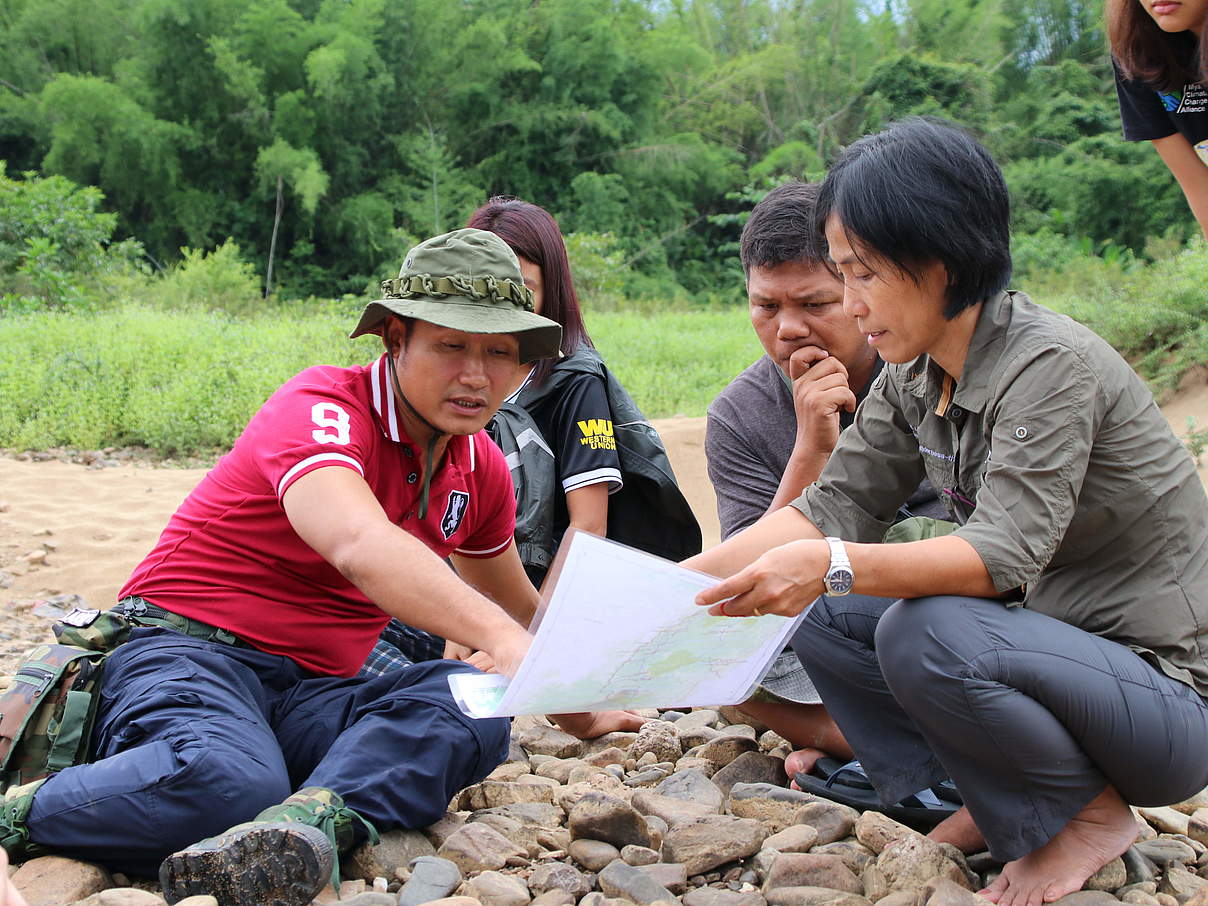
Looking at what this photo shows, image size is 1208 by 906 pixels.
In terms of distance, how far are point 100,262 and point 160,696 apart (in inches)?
535

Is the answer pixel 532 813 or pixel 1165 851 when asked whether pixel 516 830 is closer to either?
pixel 532 813

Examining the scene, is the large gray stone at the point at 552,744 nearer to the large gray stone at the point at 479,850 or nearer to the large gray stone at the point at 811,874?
the large gray stone at the point at 479,850

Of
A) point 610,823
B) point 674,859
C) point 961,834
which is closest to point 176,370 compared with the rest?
point 610,823

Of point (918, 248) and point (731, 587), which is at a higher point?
point (918, 248)

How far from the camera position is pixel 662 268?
2244 cm

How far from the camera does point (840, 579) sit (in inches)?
75.0

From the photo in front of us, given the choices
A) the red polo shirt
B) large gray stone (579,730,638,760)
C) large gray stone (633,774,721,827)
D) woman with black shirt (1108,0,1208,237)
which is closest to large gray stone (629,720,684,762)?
large gray stone (579,730,638,760)

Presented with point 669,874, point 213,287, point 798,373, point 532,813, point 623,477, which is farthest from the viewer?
point 213,287

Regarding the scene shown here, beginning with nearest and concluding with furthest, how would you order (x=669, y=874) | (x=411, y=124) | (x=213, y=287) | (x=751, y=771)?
(x=669, y=874) < (x=751, y=771) < (x=213, y=287) < (x=411, y=124)

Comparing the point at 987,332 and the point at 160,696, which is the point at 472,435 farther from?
the point at 987,332

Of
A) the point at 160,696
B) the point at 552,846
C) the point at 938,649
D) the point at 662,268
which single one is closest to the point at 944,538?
the point at 938,649

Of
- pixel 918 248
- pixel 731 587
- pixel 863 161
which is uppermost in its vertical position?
pixel 863 161

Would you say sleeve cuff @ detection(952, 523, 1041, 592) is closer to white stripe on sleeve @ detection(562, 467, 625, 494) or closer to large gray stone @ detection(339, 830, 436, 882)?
large gray stone @ detection(339, 830, 436, 882)

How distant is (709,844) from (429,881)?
0.52 metres
